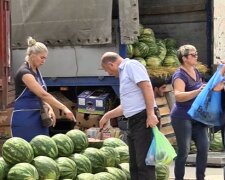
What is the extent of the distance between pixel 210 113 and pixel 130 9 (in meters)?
3.25

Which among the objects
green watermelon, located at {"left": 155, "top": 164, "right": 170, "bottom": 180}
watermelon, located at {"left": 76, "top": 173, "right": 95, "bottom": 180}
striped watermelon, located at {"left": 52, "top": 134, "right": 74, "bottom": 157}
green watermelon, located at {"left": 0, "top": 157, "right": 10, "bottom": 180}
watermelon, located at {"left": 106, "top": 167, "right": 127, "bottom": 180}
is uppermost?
striped watermelon, located at {"left": 52, "top": 134, "right": 74, "bottom": 157}

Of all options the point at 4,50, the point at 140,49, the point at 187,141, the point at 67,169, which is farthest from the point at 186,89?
the point at 140,49

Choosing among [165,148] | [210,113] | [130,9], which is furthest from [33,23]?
[165,148]

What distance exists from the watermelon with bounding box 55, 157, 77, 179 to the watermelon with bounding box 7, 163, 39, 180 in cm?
32

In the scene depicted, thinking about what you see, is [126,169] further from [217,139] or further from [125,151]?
[217,139]

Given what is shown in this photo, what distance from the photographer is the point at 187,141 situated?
21.3 ft

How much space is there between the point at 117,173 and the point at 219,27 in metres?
5.98

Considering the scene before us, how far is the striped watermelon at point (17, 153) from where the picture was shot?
15.3ft

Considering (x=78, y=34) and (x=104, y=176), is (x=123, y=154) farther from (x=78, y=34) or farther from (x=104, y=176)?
(x=78, y=34)

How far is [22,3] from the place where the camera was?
385 inches

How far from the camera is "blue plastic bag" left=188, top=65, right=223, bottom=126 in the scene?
6293 mm

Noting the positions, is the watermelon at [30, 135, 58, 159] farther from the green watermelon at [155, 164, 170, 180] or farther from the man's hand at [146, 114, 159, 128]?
the green watermelon at [155, 164, 170, 180]

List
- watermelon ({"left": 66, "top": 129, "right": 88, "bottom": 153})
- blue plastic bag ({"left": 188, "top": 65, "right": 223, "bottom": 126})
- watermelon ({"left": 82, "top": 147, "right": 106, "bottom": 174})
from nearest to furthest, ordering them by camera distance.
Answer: watermelon ({"left": 82, "top": 147, "right": 106, "bottom": 174}), watermelon ({"left": 66, "top": 129, "right": 88, "bottom": 153}), blue plastic bag ({"left": 188, "top": 65, "right": 223, "bottom": 126})

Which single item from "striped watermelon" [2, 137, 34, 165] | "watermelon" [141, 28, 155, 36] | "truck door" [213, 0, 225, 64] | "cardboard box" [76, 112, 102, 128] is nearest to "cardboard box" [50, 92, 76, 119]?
"cardboard box" [76, 112, 102, 128]
